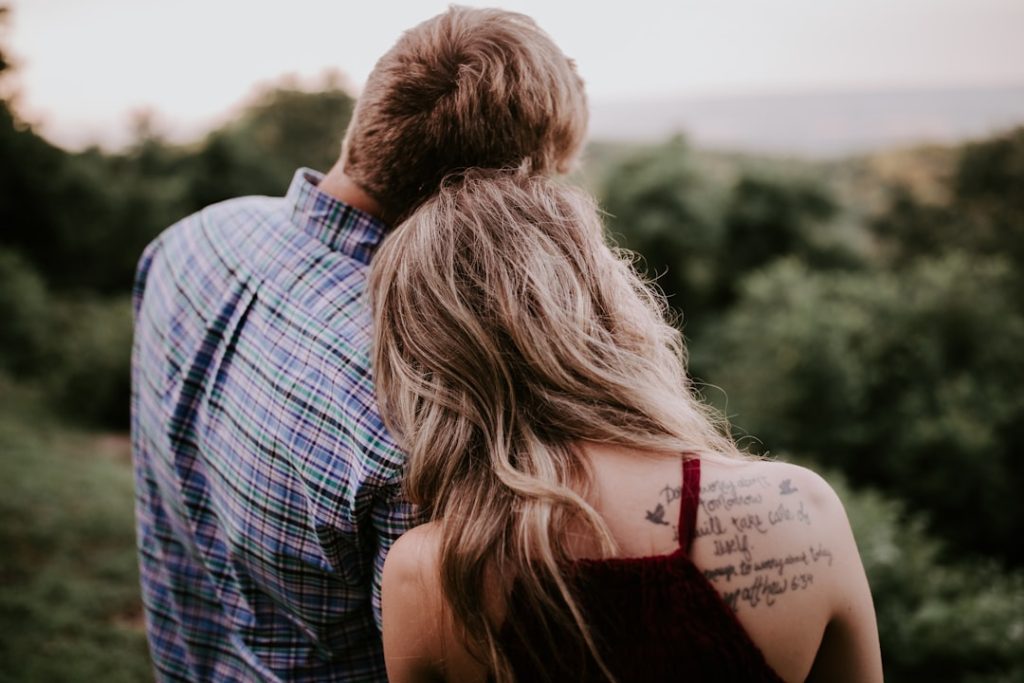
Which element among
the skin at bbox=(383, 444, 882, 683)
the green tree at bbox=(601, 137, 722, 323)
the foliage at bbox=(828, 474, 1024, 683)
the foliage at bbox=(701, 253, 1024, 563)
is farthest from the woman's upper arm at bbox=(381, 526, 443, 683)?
the green tree at bbox=(601, 137, 722, 323)

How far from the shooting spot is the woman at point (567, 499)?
1209 mm

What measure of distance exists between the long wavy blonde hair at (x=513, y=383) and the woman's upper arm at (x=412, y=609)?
5 centimetres

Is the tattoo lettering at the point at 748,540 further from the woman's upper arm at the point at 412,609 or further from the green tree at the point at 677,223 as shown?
the green tree at the point at 677,223

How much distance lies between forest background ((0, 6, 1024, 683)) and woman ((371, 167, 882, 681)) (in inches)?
16.1

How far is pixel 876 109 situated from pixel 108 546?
140 ft

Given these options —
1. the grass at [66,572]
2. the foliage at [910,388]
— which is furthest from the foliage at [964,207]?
the grass at [66,572]

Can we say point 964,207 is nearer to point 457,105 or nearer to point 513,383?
point 457,105

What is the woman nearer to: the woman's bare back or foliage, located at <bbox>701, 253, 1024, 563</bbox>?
the woman's bare back

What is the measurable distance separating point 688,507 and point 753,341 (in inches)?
552

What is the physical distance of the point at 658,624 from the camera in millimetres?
1200

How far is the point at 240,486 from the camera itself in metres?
1.76

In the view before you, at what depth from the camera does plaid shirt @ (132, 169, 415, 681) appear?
5.20 feet

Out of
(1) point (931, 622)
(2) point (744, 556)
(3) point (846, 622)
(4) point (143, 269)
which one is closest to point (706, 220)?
(1) point (931, 622)

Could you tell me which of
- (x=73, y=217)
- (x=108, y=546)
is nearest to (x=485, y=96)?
(x=108, y=546)
